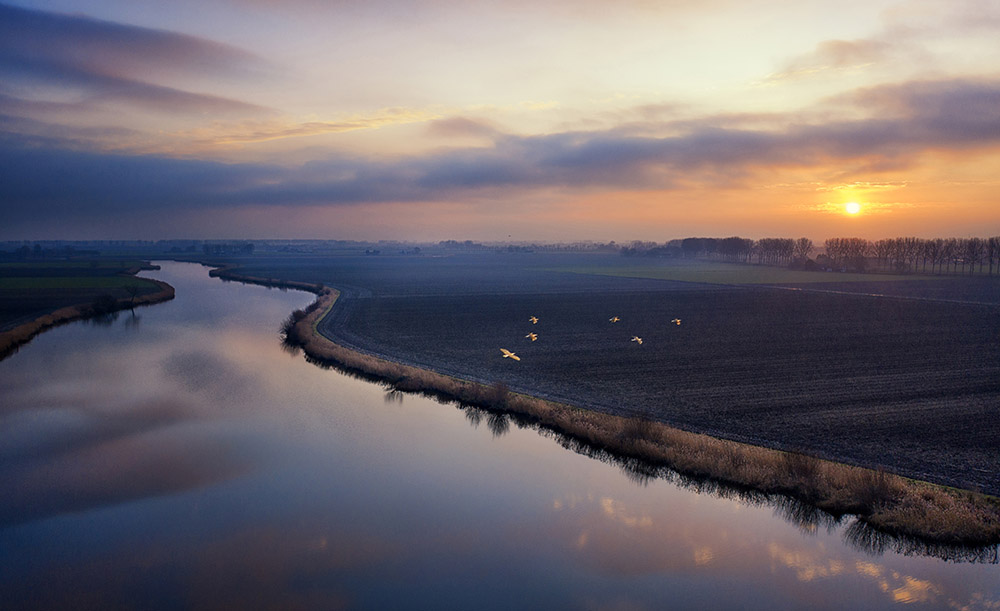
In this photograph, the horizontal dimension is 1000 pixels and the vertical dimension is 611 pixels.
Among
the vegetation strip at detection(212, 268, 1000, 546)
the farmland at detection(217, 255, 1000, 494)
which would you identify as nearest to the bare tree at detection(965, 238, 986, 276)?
the farmland at detection(217, 255, 1000, 494)

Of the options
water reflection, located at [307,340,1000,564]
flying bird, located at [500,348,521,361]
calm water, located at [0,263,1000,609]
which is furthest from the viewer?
flying bird, located at [500,348,521,361]

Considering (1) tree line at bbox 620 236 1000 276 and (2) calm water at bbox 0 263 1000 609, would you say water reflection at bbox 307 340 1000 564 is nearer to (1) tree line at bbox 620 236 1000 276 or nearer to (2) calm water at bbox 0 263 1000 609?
(2) calm water at bbox 0 263 1000 609

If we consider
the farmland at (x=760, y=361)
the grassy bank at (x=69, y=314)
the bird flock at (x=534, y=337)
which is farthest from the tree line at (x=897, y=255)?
the grassy bank at (x=69, y=314)

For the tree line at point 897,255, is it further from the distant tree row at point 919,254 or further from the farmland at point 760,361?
the farmland at point 760,361

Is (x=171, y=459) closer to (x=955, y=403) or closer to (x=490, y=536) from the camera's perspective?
(x=490, y=536)

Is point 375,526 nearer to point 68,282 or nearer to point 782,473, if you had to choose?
point 782,473

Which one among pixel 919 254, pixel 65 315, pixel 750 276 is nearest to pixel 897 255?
pixel 919 254
